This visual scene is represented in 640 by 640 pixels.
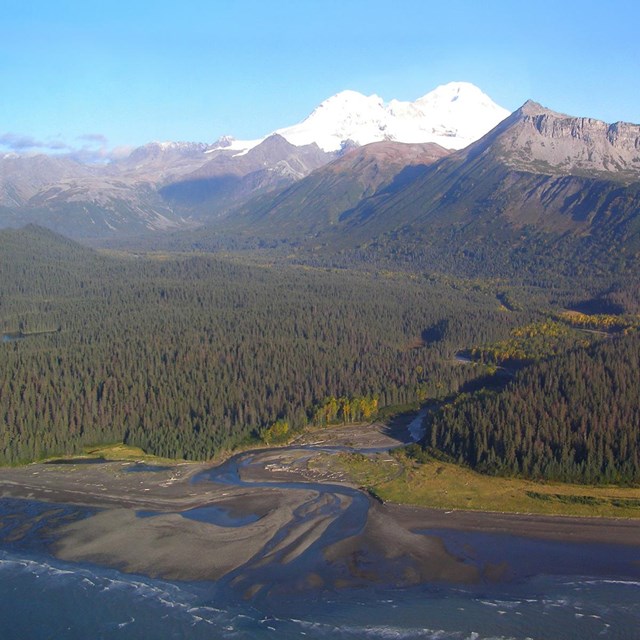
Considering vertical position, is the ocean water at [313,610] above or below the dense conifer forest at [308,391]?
below

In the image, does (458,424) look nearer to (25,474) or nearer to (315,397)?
(315,397)

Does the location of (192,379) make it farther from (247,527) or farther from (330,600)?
(330,600)

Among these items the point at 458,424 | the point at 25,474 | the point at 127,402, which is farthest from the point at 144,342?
the point at 458,424

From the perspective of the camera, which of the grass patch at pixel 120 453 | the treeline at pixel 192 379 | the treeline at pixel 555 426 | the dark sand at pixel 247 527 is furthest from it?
the treeline at pixel 192 379

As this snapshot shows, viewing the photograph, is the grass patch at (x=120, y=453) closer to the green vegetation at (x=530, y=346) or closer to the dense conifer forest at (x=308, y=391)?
the dense conifer forest at (x=308, y=391)

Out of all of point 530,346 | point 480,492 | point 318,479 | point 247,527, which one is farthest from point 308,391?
point 530,346

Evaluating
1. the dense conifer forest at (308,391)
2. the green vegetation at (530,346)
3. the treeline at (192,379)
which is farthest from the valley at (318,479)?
the green vegetation at (530,346)
